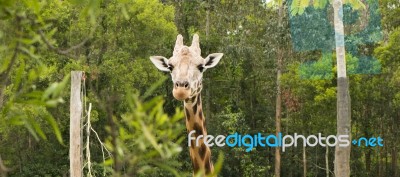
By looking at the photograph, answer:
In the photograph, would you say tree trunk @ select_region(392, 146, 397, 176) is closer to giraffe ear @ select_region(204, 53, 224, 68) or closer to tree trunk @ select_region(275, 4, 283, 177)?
tree trunk @ select_region(275, 4, 283, 177)

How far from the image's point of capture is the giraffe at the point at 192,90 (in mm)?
4934

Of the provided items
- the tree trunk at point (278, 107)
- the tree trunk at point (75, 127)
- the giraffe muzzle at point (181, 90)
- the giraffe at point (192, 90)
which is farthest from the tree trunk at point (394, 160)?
the giraffe muzzle at point (181, 90)

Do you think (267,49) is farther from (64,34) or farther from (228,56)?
(64,34)

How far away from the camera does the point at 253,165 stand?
53.0 feet

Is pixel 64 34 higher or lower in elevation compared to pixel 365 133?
higher

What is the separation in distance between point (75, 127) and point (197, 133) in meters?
2.31

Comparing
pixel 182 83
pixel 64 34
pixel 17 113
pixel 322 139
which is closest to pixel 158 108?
pixel 17 113

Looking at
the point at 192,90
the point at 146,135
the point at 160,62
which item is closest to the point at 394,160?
the point at 160,62

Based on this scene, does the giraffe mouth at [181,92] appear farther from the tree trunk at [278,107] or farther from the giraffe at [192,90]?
the tree trunk at [278,107]

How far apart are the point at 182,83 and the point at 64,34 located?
31.2 feet

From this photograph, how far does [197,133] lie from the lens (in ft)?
16.9

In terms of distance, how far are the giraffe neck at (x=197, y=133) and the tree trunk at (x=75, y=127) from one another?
2192 millimetres

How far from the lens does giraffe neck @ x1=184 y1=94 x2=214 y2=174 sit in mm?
4977

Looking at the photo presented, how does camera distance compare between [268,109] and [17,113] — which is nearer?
[17,113]
